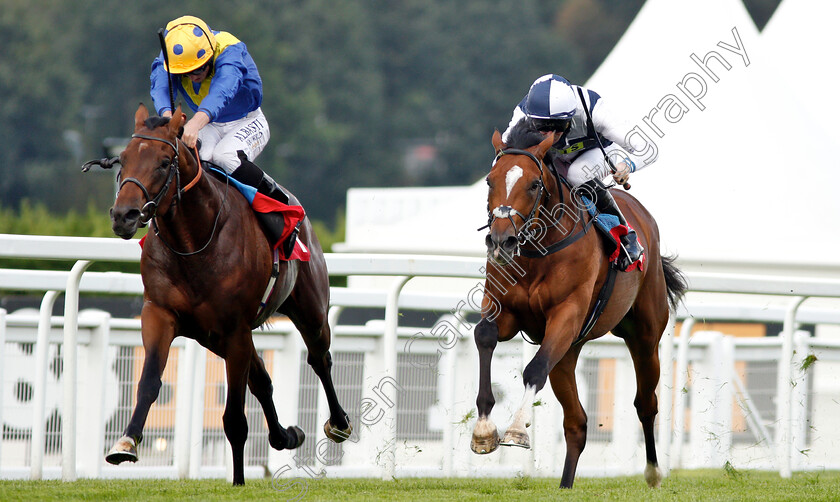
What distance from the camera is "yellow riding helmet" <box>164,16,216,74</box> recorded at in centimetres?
555

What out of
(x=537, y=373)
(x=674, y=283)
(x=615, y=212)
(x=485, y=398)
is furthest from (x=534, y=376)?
(x=674, y=283)

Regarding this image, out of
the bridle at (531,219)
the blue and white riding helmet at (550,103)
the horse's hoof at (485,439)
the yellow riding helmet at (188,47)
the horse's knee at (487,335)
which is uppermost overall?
the yellow riding helmet at (188,47)

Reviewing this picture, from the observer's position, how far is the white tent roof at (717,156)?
11.7 meters

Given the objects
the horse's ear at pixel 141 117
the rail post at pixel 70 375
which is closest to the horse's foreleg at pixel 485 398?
the horse's ear at pixel 141 117

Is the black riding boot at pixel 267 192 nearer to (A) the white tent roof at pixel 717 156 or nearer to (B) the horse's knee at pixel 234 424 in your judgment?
(B) the horse's knee at pixel 234 424

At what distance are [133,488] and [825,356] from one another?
5560mm

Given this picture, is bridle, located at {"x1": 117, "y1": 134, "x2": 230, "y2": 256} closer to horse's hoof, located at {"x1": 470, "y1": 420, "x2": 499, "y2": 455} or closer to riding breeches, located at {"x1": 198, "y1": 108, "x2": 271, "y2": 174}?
riding breeches, located at {"x1": 198, "y1": 108, "x2": 271, "y2": 174}

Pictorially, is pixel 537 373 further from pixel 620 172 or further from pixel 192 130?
pixel 192 130

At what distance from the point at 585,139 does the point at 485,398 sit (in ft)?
5.07

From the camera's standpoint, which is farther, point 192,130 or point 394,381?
point 394,381

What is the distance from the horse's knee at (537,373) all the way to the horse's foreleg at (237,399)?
1.26 m

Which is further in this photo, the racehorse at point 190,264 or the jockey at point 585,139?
the jockey at point 585,139

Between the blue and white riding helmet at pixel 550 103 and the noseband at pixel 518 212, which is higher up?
the blue and white riding helmet at pixel 550 103

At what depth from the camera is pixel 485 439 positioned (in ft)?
16.3
